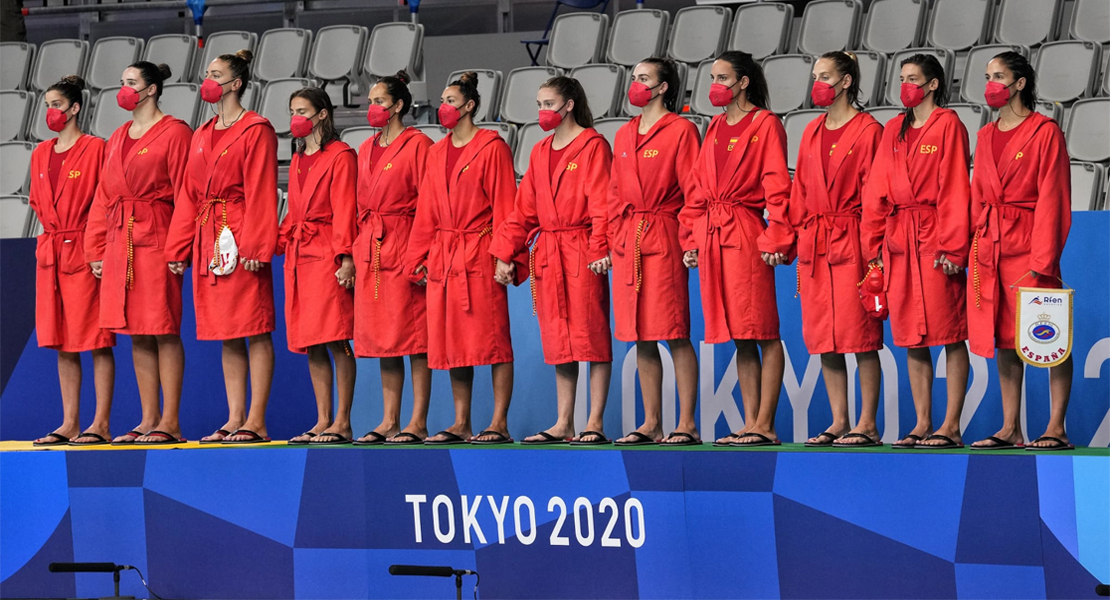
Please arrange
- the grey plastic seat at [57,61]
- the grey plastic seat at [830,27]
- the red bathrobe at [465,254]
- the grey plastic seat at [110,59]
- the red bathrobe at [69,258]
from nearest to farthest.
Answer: the red bathrobe at [465,254] → the red bathrobe at [69,258] → the grey plastic seat at [830,27] → the grey plastic seat at [110,59] → the grey plastic seat at [57,61]

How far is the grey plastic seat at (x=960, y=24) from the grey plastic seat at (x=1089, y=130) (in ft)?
4.43

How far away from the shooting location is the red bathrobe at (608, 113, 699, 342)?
5.36m

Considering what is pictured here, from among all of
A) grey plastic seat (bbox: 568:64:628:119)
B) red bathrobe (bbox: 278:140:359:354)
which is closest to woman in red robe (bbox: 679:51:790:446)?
red bathrobe (bbox: 278:140:359:354)

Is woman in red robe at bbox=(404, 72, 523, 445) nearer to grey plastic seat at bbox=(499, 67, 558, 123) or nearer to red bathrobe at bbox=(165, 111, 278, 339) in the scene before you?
red bathrobe at bbox=(165, 111, 278, 339)

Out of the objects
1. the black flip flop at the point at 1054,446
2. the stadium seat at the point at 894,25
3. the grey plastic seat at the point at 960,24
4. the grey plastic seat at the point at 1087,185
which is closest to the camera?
the black flip flop at the point at 1054,446

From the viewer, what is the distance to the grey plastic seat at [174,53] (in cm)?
1048

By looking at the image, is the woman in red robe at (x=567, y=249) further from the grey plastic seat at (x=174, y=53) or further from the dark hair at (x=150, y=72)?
the grey plastic seat at (x=174, y=53)

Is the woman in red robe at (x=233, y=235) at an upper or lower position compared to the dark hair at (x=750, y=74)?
lower

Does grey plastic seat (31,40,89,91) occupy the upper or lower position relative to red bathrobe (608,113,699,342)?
upper

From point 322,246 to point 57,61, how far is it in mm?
6047

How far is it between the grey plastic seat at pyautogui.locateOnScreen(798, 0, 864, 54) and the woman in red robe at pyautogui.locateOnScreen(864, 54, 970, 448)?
3.89 m

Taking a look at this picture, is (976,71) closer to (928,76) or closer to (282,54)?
(928,76)

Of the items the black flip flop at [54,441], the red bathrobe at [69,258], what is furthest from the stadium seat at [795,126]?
the black flip flop at [54,441]

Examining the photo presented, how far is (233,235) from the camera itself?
591 cm
